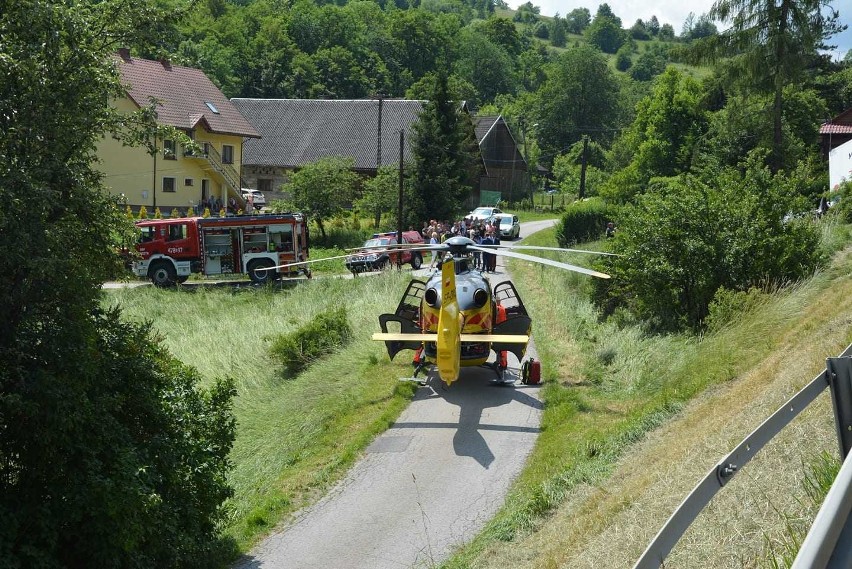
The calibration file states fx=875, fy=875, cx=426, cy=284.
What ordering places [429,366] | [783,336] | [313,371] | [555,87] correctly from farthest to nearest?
[555,87]
[313,371]
[429,366]
[783,336]

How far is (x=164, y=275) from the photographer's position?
33219 millimetres

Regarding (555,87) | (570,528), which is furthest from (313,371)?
(555,87)

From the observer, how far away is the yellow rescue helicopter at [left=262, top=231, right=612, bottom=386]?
47.1ft

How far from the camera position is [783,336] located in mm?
14406

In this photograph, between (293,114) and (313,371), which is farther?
(293,114)

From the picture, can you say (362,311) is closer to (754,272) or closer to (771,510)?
(754,272)

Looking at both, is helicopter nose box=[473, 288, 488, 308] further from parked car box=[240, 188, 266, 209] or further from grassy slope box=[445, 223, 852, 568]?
parked car box=[240, 188, 266, 209]

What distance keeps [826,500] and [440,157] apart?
4446 centimetres

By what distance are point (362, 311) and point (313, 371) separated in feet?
14.4

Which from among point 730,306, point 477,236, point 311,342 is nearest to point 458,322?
point 730,306

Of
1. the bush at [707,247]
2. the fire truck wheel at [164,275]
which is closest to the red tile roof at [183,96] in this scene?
the fire truck wheel at [164,275]

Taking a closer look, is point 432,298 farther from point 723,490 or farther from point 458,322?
point 723,490

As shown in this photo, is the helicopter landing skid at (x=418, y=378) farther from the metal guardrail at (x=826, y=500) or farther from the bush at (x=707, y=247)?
the metal guardrail at (x=826, y=500)

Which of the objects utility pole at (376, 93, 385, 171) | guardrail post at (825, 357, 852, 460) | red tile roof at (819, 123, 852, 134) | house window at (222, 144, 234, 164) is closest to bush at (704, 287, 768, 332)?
guardrail post at (825, 357, 852, 460)
